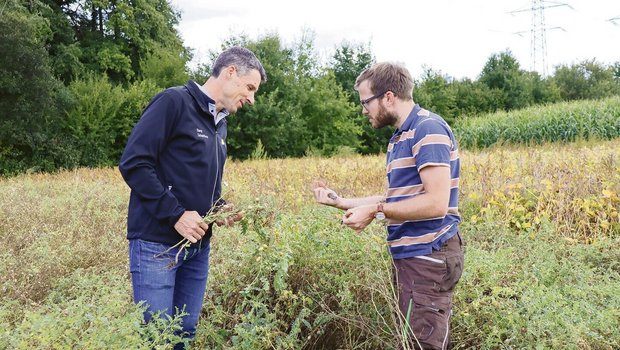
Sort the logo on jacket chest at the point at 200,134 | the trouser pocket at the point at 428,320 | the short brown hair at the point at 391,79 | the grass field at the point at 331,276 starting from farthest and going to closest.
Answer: the grass field at the point at 331,276, the logo on jacket chest at the point at 200,134, the short brown hair at the point at 391,79, the trouser pocket at the point at 428,320

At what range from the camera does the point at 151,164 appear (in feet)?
9.46

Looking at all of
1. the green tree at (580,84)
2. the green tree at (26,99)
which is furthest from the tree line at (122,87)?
the green tree at (580,84)

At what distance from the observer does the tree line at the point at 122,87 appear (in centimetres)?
2191

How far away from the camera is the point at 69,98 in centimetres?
2298

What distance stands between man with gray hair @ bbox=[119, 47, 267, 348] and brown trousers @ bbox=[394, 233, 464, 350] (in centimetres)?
106

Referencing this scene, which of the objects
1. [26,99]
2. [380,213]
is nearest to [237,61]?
[380,213]

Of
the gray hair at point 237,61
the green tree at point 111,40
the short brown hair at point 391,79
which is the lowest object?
the short brown hair at point 391,79

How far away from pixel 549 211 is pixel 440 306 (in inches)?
156

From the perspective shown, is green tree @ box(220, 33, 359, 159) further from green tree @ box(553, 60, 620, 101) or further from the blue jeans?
green tree @ box(553, 60, 620, 101)

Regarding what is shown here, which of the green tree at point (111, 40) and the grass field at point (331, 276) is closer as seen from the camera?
the grass field at point (331, 276)

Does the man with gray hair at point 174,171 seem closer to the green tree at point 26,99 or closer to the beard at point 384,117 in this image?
the beard at point 384,117

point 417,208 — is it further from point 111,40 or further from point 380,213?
point 111,40

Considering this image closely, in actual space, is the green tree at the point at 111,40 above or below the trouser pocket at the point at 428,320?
above

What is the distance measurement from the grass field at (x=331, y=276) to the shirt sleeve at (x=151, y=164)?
1.66 feet
